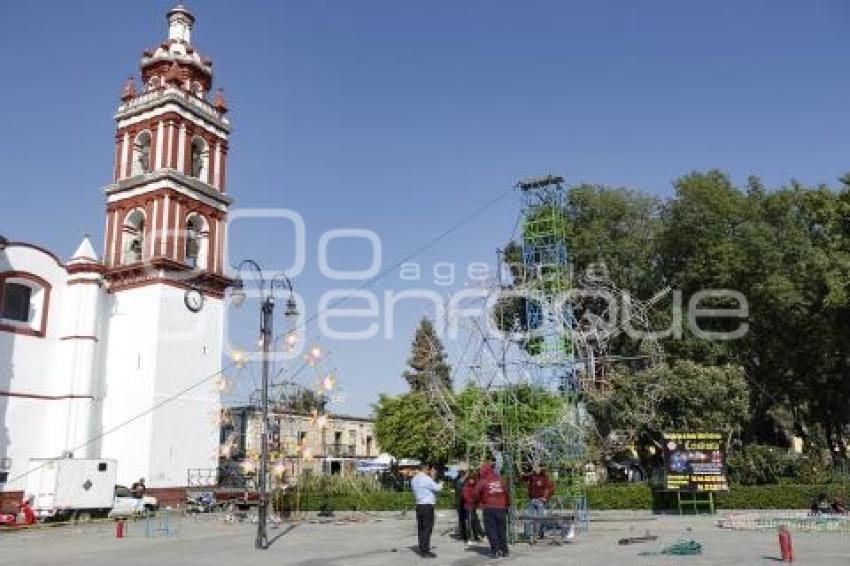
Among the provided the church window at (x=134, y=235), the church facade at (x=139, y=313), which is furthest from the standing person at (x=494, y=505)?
the church window at (x=134, y=235)

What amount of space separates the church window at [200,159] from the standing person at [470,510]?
26400mm

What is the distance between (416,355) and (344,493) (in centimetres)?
2844

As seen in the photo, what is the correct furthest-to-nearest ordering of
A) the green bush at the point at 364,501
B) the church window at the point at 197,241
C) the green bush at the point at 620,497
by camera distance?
the church window at the point at 197,241
the green bush at the point at 364,501
the green bush at the point at 620,497

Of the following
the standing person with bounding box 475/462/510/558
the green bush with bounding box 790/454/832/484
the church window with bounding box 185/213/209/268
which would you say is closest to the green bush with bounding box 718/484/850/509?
the green bush with bounding box 790/454/832/484

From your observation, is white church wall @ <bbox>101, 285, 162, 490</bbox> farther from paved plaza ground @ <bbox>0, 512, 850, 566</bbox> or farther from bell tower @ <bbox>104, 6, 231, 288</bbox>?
paved plaza ground @ <bbox>0, 512, 850, 566</bbox>

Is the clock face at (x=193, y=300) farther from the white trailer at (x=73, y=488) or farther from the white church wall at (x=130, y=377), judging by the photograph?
the white trailer at (x=73, y=488)

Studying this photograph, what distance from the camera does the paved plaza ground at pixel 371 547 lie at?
1394 cm

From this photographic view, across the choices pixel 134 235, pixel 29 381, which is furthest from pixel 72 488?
pixel 134 235

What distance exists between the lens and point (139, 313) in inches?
1372

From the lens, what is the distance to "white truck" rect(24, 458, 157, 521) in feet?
88.9

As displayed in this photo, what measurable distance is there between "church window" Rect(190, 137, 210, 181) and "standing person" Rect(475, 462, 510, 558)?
28474 millimetres

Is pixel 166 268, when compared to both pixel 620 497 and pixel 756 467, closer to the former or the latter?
pixel 620 497

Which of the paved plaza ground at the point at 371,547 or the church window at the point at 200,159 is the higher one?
the church window at the point at 200,159

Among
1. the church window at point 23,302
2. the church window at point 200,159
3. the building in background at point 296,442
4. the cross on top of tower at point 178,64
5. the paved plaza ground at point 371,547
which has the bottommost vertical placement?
the paved plaza ground at point 371,547
